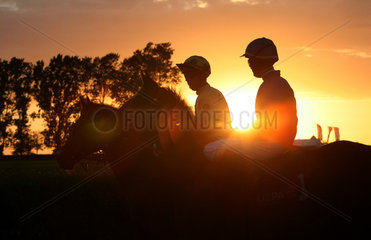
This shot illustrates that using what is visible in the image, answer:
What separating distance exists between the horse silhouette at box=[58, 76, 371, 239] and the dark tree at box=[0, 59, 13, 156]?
59.9m

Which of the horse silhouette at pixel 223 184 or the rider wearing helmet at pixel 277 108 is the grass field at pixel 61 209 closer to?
the horse silhouette at pixel 223 184

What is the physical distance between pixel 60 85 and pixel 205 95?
4826cm

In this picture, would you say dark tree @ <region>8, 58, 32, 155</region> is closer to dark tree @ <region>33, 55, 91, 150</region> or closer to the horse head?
dark tree @ <region>33, 55, 91, 150</region>

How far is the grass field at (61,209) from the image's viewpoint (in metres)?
7.05

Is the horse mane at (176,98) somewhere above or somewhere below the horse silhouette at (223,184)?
above

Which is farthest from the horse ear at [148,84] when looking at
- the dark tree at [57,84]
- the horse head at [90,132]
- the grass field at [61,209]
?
the dark tree at [57,84]

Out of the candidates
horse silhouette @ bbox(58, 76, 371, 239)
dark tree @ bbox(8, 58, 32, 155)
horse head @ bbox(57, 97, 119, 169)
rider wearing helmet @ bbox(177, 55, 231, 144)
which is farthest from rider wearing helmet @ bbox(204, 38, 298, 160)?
dark tree @ bbox(8, 58, 32, 155)

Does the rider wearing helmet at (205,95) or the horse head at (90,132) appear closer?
the horse head at (90,132)

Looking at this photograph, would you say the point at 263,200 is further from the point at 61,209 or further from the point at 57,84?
the point at 57,84

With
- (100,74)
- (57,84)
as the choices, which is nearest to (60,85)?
(57,84)

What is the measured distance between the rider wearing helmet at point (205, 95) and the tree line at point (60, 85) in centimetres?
2249

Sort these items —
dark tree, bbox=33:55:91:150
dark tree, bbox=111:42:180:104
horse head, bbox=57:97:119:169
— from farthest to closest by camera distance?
dark tree, bbox=33:55:91:150
dark tree, bbox=111:42:180:104
horse head, bbox=57:97:119:169

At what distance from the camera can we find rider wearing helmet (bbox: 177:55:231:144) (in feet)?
17.5

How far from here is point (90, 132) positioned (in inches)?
192
